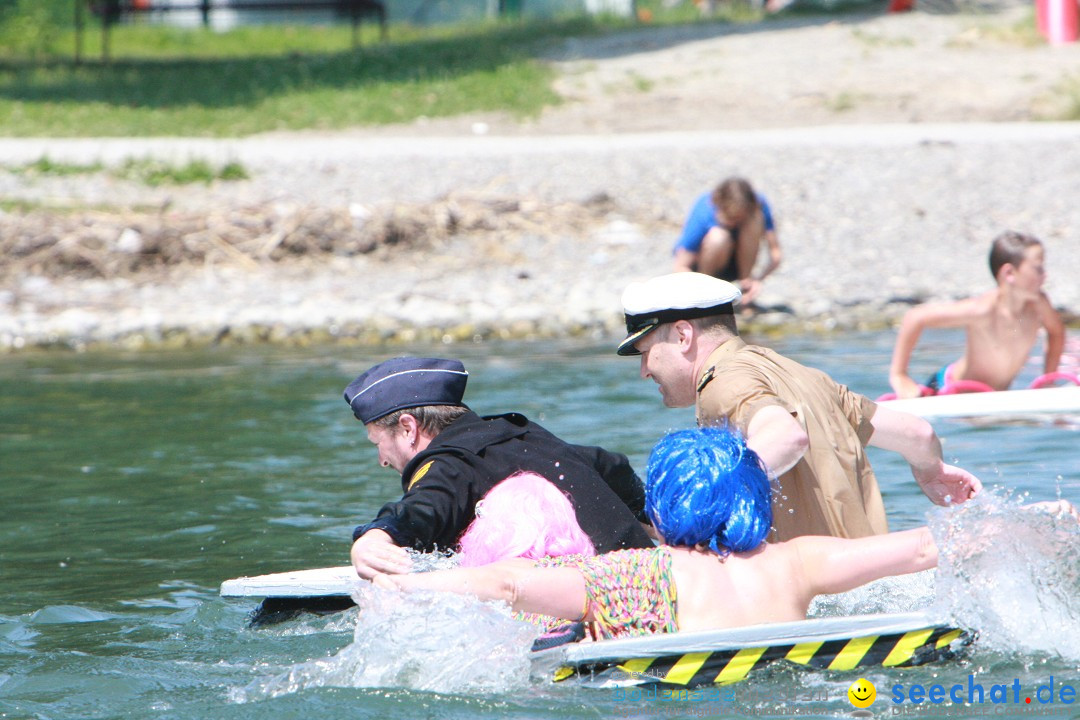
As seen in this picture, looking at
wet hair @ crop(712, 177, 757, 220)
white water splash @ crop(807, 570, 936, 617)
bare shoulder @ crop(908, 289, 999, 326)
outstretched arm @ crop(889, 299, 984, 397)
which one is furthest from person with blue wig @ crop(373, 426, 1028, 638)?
wet hair @ crop(712, 177, 757, 220)

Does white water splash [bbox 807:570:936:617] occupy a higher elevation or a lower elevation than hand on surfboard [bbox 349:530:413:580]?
lower

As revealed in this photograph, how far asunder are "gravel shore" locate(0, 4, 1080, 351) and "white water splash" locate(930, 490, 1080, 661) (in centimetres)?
778

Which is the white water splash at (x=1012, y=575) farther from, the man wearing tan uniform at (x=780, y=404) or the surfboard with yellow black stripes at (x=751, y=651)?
the man wearing tan uniform at (x=780, y=404)

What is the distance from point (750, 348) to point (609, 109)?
51.7 ft

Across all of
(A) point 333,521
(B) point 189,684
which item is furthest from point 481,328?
(B) point 189,684

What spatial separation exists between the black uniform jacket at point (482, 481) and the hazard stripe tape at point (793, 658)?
1.47ft

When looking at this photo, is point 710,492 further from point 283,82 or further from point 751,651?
point 283,82

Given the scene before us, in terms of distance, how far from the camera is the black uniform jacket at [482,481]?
4121 millimetres

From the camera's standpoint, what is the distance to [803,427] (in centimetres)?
431

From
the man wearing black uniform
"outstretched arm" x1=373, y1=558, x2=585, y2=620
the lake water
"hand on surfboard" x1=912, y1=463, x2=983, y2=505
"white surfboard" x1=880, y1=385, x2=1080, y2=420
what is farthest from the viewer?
"white surfboard" x1=880, y1=385, x2=1080, y2=420

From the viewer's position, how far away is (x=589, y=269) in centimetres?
1377

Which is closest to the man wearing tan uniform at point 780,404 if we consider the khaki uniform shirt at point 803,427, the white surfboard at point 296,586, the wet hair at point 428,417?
the khaki uniform shirt at point 803,427

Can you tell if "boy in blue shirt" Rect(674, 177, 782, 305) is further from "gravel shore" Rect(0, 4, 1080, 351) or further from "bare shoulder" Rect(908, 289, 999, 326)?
"bare shoulder" Rect(908, 289, 999, 326)

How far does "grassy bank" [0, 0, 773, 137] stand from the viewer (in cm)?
1989
